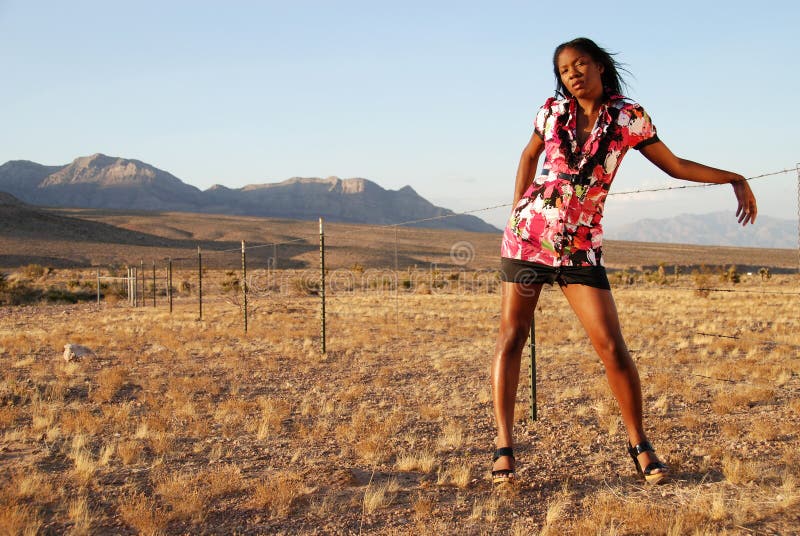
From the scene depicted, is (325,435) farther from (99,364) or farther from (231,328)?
(231,328)

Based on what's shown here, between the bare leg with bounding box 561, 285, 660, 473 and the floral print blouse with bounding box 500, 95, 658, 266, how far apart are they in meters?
0.18

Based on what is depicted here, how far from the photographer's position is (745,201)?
10.6 feet

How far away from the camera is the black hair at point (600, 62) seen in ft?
10.7

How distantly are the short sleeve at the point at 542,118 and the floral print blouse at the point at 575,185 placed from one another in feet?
0.19

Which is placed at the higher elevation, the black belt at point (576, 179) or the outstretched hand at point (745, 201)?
the black belt at point (576, 179)

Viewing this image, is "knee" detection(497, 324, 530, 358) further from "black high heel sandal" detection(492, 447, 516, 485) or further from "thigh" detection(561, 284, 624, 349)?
"black high heel sandal" detection(492, 447, 516, 485)

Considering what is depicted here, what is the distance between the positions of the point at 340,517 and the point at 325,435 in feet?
6.38

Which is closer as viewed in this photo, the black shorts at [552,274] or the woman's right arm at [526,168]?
the black shorts at [552,274]

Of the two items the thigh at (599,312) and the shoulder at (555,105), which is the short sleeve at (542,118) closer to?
the shoulder at (555,105)

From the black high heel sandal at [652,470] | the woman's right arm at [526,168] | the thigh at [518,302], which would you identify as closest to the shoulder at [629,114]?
the woman's right arm at [526,168]

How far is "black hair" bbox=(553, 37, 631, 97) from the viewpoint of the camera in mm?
3275

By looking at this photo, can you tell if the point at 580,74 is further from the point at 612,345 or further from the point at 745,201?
the point at 612,345

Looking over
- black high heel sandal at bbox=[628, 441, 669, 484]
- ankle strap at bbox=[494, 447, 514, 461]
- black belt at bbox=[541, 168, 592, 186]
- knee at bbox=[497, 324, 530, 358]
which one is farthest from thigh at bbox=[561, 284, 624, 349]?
ankle strap at bbox=[494, 447, 514, 461]

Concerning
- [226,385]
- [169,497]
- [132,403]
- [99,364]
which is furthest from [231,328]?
[169,497]
